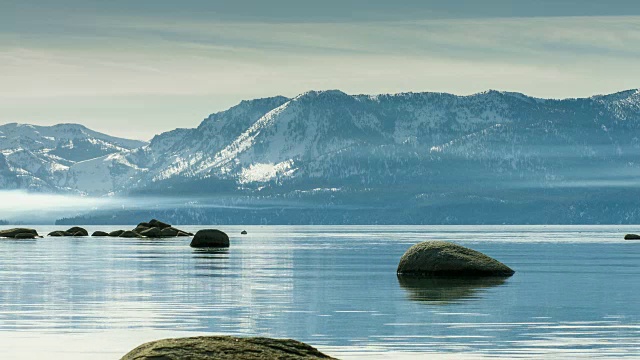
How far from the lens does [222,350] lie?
22.5 metres

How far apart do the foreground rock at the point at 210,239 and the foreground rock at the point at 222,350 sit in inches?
4297

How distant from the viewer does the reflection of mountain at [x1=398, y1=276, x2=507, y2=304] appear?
49.1 metres

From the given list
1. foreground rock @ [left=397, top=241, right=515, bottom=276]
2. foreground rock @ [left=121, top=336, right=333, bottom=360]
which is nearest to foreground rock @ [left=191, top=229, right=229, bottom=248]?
foreground rock @ [left=397, top=241, right=515, bottom=276]

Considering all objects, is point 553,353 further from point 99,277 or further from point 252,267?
point 252,267

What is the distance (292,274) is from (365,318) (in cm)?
3290

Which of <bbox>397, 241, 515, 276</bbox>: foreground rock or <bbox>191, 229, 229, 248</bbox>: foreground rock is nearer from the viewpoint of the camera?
<bbox>397, 241, 515, 276</bbox>: foreground rock

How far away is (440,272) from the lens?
2534 inches

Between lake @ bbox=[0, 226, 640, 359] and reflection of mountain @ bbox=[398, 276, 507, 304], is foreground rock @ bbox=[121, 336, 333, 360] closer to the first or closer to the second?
lake @ bbox=[0, 226, 640, 359]

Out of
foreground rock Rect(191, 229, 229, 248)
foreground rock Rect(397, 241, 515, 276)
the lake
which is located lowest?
the lake

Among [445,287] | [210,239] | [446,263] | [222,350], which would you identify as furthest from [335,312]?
[210,239]

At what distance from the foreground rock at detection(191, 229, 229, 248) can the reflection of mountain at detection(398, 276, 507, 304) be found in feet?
225

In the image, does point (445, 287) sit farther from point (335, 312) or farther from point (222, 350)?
point (222, 350)

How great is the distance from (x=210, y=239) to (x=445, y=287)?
8177cm

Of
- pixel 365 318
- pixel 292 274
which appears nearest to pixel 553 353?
pixel 365 318
